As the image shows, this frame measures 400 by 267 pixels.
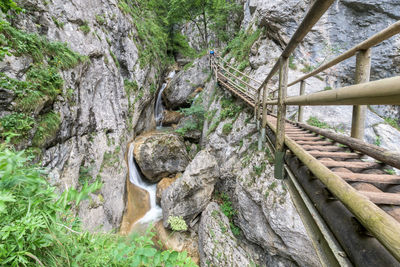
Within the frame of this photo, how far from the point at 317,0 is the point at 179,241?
7.04m

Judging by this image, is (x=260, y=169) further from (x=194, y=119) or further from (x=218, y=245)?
(x=194, y=119)

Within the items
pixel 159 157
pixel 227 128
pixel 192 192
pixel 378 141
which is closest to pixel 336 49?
pixel 378 141

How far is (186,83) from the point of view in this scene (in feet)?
42.9

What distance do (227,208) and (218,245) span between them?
157cm

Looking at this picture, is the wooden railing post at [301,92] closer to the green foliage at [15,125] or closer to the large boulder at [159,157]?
the large boulder at [159,157]

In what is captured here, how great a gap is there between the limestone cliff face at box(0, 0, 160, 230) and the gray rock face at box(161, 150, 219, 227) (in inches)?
87.0

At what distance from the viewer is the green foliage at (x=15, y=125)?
315cm

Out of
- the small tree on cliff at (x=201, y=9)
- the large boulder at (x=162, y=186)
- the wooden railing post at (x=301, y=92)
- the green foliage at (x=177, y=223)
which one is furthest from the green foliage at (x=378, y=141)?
the small tree on cliff at (x=201, y=9)

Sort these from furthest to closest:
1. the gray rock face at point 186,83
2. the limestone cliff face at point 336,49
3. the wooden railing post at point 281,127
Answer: the gray rock face at point 186,83 → the limestone cliff face at point 336,49 → the wooden railing post at point 281,127

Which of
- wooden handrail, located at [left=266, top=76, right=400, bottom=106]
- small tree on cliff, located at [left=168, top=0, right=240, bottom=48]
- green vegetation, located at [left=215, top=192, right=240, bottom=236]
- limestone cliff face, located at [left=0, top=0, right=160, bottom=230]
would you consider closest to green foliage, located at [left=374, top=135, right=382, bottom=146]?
green vegetation, located at [left=215, top=192, right=240, bottom=236]

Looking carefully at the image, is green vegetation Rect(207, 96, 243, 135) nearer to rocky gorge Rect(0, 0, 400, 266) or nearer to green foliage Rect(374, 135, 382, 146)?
rocky gorge Rect(0, 0, 400, 266)

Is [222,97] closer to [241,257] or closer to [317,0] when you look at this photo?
[241,257]

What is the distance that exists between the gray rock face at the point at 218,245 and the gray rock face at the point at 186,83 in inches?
371

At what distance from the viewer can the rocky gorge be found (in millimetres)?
4578
